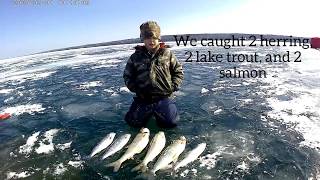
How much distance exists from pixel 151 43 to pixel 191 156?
2.69 m

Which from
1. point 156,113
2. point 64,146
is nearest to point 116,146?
point 64,146

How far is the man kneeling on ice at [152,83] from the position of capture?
7.43 metres

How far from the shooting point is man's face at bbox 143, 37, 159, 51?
7.23 metres

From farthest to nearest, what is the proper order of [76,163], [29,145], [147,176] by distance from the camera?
[29,145] < [76,163] < [147,176]

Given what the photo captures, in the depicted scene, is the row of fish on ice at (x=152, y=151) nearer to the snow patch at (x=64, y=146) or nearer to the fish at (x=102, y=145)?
the fish at (x=102, y=145)

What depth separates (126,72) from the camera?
7.66 meters

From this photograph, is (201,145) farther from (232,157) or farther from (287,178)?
(287,178)

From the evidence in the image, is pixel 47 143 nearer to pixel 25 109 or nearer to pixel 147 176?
pixel 147 176

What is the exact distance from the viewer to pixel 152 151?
597 centimetres

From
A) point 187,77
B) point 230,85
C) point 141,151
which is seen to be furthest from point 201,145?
point 187,77

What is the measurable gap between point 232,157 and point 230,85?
598 cm

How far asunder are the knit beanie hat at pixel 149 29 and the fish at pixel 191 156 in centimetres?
251

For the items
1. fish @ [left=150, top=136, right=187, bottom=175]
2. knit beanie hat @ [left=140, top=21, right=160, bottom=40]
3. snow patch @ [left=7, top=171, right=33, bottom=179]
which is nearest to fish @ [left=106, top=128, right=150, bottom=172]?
fish @ [left=150, top=136, right=187, bottom=175]

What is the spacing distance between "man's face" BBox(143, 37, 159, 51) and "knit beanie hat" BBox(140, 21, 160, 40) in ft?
0.29
